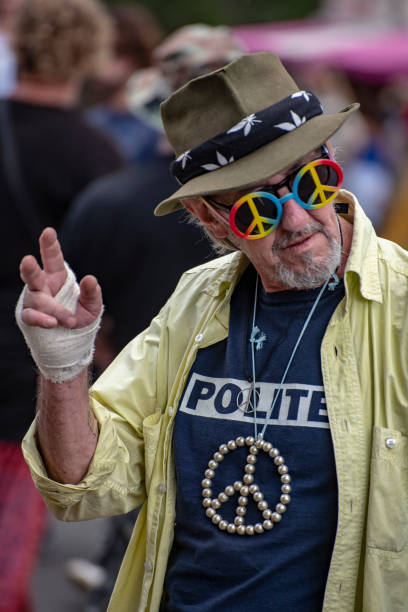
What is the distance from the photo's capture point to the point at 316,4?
18.8m

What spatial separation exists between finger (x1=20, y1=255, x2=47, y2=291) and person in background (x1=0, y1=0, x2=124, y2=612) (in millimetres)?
2060

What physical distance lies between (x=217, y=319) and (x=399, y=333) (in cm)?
56

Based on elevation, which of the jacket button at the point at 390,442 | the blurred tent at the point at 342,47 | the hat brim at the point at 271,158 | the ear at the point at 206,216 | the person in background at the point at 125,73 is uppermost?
the hat brim at the point at 271,158

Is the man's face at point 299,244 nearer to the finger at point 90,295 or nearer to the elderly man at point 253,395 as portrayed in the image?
the elderly man at point 253,395

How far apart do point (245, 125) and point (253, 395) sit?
72cm

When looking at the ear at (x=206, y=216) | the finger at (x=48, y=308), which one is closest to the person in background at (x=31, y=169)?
the ear at (x=206, y=216)

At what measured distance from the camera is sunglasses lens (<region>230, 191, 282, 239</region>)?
8.17 ft

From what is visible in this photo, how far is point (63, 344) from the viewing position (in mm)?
2395

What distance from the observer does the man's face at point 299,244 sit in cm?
250

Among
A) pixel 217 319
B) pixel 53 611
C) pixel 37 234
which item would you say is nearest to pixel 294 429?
pixel 217 319

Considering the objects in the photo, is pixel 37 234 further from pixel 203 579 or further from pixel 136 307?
pixel 203 579

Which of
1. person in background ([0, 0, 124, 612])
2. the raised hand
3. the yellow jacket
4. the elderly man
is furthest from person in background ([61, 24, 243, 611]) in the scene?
the raised hand

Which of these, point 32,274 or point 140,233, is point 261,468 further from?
point 140,233

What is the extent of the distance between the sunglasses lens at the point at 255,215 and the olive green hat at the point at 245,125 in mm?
59
